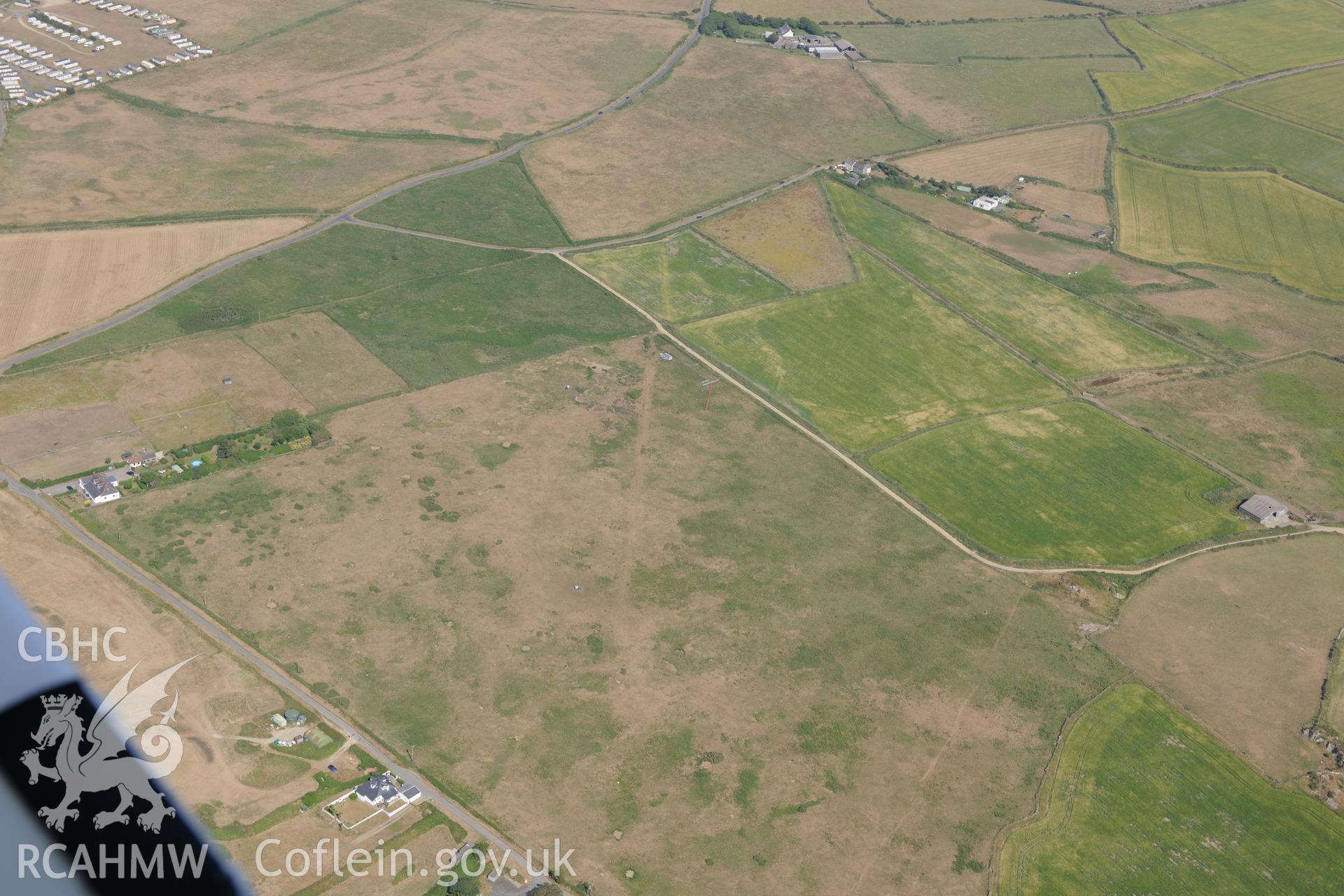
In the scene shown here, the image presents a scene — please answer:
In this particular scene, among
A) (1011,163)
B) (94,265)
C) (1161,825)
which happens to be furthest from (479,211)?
(1161,825)

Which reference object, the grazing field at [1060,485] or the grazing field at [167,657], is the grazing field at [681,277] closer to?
the grazing field at [1060,485]

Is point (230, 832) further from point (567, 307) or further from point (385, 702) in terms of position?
point (567, 307)

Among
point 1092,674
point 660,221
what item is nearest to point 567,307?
point 660,221

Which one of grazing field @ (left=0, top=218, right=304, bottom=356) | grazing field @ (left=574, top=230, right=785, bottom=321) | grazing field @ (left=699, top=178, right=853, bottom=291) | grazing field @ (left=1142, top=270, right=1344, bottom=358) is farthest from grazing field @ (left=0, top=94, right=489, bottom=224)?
grazing field @ (left=1142, top=270, right=1344, bottom=358)

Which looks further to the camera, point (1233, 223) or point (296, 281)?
point (1233, 223)

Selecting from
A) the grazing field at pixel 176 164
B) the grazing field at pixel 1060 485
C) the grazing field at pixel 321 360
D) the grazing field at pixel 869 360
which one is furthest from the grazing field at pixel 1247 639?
the grazing field at pixel 176 164

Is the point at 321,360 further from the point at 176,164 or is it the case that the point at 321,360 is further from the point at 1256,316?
the point at 1256,316
